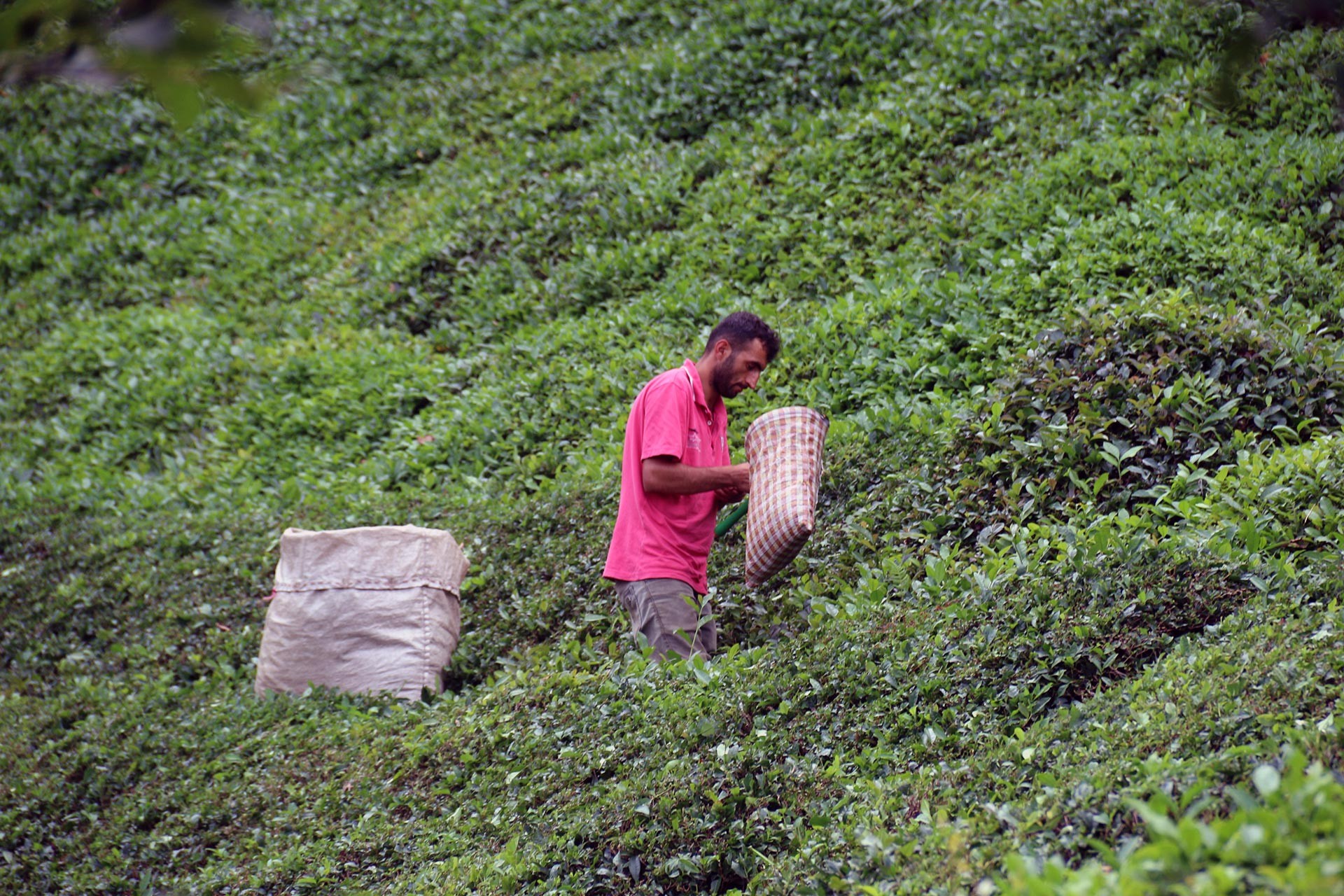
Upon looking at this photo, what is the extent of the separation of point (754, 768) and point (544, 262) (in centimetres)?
633

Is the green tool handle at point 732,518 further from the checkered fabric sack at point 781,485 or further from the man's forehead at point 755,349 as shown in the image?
the man's forehead at point 755,349

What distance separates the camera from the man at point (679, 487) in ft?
16.5


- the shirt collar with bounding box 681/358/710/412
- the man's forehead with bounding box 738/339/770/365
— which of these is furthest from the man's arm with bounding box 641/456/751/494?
the man's forehead with bounding box 738/339/770/365

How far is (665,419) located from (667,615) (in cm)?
83

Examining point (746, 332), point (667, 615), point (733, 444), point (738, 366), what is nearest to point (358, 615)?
point (667, 615)

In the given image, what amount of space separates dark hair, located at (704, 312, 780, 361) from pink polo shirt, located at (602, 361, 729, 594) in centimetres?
22

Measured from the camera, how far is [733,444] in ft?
22.1

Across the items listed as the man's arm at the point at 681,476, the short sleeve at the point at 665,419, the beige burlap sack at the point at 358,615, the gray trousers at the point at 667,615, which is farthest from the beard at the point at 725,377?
the beige burlap sack at the point at 358,615

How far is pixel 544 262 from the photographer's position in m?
9.74

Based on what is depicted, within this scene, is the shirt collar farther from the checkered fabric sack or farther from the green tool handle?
the green tool handle

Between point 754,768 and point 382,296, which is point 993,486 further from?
point 382,296

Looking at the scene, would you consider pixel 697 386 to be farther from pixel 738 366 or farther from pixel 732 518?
pixel 732 518

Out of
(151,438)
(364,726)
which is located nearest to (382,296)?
(151,438)

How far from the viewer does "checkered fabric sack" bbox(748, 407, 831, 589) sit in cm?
477
